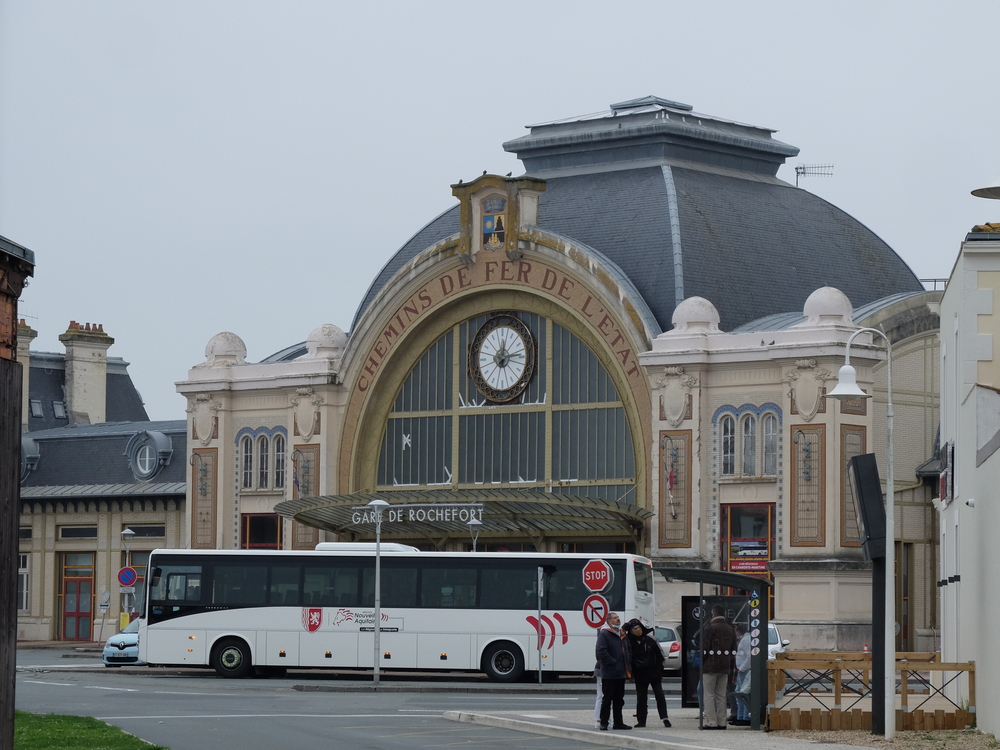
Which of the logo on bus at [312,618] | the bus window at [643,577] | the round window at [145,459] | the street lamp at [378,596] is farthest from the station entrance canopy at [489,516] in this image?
the round window at [145,459]

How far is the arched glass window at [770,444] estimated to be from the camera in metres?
50.1

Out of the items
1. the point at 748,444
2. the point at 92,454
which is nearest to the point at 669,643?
the point at 748,444

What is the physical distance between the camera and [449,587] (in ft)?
138

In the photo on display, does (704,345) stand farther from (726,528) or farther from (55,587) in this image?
(55,587)

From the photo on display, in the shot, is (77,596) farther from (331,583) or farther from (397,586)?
(397,586)

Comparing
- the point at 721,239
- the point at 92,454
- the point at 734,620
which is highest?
the point at 721,239

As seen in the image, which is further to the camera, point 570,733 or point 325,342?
point 325,342

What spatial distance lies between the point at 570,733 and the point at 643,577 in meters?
16.4

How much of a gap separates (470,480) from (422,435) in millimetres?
2265

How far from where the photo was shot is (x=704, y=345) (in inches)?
2004

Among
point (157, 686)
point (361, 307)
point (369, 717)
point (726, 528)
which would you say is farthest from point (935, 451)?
point (369, 717)

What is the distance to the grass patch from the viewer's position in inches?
867

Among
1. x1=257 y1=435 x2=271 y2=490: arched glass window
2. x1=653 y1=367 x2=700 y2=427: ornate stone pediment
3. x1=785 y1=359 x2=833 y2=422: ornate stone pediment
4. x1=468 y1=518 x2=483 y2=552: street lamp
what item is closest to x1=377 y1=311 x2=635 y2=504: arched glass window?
x1=653 y1=367 x2=700 y2=427: ornate stone pediment

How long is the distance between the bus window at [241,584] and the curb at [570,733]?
1419cm
